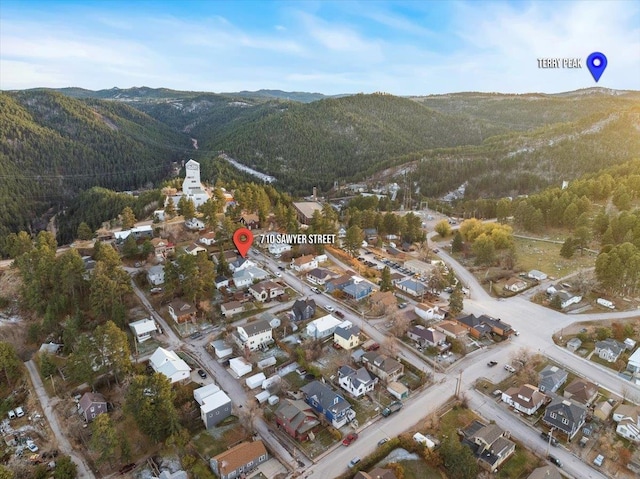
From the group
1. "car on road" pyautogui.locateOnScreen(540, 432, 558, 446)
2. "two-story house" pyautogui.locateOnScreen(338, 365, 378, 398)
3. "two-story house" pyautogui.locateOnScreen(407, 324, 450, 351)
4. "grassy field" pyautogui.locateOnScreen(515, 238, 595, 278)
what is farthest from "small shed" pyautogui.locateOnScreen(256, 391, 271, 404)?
"grassy field" pyautogui.locateOnScreen(515, 238, 595, 278)

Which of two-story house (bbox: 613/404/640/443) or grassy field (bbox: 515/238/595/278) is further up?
grassy field (bbox: 515/238/595/278)

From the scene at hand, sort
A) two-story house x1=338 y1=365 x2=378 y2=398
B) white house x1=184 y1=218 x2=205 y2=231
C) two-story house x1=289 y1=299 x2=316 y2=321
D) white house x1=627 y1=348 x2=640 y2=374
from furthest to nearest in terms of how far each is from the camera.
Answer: white house x1=184 y1=218 x2=205 y2=231 < two-story house x1=289 y1=299 x2=316 y2=321 < white house x1=627 y1=348 x2=640 y2=374 < two-story house x1=338 y1=365 x2=378 y2=398

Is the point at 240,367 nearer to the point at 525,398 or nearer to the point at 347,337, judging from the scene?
the point at 347,337

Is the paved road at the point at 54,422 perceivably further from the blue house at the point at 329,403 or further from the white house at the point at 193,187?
the white house at the point at 193,187

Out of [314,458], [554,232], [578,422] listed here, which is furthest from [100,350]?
[554,232]

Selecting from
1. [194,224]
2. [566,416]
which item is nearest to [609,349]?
[566,416]

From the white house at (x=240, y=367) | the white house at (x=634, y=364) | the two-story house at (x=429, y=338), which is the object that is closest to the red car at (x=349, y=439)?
the white house at (x=240, y=367)

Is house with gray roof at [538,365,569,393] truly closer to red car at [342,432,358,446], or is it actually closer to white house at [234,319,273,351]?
red car at [342,432,358,446]

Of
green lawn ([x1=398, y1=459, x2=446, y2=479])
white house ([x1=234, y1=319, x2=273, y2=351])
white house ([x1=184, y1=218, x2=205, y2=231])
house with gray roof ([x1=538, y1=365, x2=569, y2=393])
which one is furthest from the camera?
white house ([x1=184, y1=218, x2=205, y2=231])
